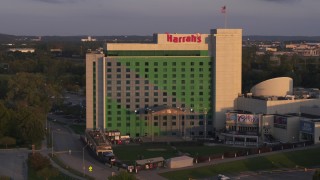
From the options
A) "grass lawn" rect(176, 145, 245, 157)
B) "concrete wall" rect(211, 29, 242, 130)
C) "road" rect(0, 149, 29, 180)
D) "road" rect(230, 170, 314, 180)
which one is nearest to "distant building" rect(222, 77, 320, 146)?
"concrete wall" rect(211, 29, 242, 130)

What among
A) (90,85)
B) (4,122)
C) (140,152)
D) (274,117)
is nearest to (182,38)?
(90,85)

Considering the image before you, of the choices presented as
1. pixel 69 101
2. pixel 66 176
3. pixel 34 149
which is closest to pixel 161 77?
pixel 34 149

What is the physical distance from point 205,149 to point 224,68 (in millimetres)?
10041

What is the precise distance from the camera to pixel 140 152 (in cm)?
4578

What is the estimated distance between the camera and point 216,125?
179 ft

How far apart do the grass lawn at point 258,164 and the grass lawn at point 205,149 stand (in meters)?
4.57

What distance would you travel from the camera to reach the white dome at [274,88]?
179ft

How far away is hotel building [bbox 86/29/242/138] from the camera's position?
53531mm

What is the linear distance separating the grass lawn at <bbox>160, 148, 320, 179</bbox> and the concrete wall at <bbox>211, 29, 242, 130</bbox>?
486 inches

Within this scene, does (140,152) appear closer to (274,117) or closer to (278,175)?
(274,117)

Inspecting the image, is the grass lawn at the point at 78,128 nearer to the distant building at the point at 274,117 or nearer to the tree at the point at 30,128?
the tree at the point at 30,128

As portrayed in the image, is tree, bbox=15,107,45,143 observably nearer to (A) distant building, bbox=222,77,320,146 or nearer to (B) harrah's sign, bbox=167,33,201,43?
(B) harrah's sign, bbox=167,33,201,43

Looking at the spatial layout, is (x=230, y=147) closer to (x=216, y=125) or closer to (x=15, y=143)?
(x=216, y=125)

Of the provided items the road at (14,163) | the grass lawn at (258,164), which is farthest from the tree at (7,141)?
the grass lawn at (258,164)
